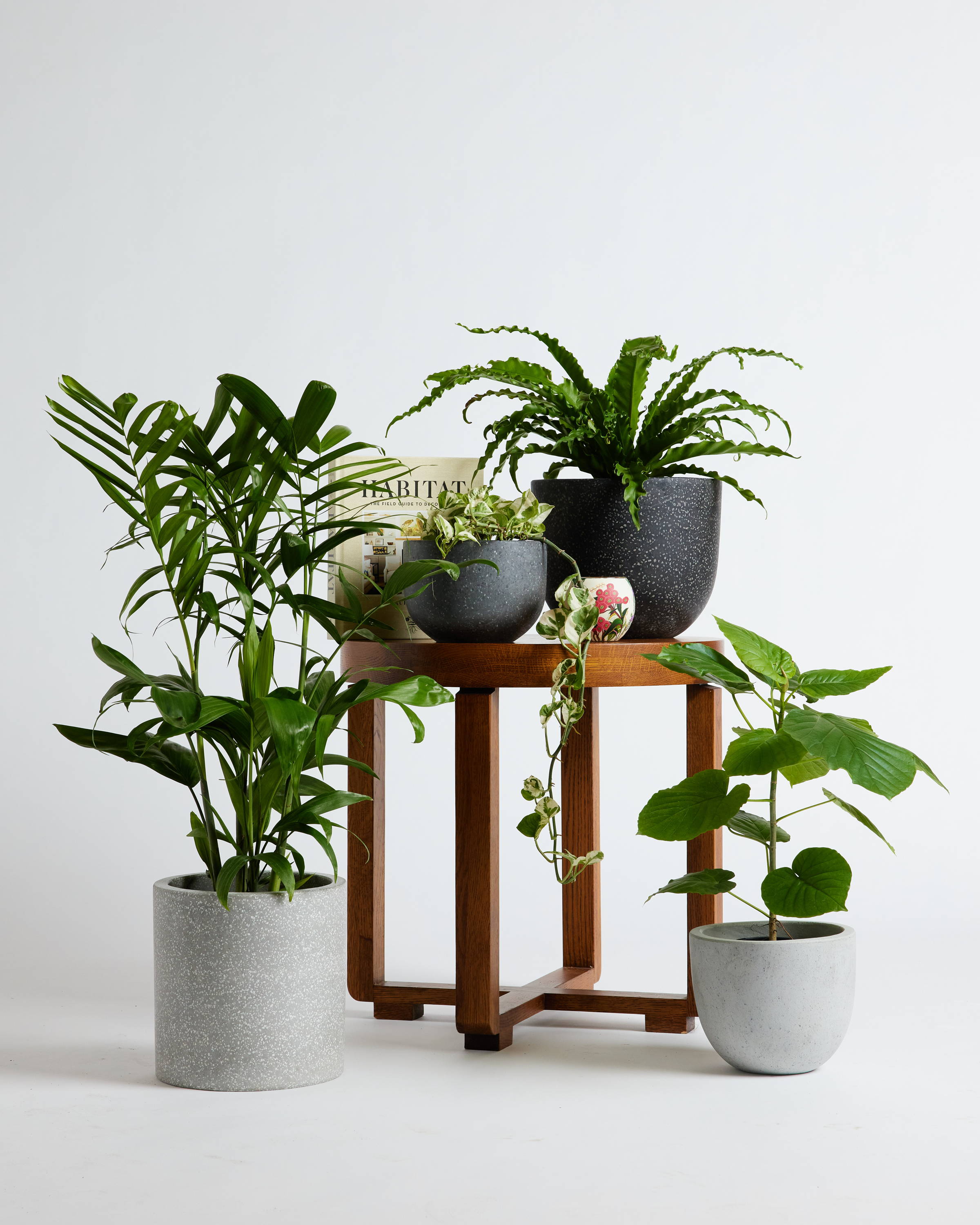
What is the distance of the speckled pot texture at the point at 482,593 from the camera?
2.16 m

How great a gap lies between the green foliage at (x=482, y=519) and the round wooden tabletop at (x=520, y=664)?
6.0 inches

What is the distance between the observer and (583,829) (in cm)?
260

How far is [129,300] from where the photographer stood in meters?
3.62

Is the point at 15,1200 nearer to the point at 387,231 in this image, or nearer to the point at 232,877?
the point at 232,877

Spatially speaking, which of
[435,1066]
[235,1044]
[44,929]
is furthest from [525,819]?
[44,929]

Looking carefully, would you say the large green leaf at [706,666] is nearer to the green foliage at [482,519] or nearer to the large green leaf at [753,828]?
the large green leaf at [753,828]

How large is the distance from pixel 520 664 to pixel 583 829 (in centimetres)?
56

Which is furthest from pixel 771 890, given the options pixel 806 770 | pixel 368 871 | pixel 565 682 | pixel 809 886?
pixel 368 871

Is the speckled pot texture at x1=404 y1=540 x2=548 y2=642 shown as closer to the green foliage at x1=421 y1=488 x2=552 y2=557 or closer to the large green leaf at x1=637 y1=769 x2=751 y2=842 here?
the green foliage at x1=421 y1=488 x2=552 y2=557

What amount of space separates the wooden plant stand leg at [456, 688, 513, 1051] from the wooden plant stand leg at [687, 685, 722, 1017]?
321 millimetres

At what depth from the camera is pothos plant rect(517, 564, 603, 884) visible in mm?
2096

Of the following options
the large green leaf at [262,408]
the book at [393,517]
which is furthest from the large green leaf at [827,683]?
the large green leaf at [262,408]

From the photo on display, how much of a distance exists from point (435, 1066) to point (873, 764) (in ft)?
2.52

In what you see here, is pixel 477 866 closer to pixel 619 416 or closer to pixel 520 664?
pixel 520 664
